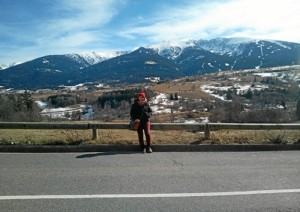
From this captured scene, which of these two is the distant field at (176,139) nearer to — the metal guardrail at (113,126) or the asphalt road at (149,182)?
the metal guardrail at (113,126)

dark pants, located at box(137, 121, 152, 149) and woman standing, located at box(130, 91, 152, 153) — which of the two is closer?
dark pants, located at box(137, 121, 152, 149)

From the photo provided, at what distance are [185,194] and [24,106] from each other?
47563mm

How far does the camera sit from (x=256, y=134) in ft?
40.6

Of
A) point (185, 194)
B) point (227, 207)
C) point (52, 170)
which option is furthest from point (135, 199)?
point (52, 170)

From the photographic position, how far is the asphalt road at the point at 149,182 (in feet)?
19.2

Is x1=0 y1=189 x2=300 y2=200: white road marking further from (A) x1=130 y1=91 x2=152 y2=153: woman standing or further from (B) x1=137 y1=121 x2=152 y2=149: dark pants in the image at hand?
(A) x1=130 y1=91 x2=152 y2=153: woman standing

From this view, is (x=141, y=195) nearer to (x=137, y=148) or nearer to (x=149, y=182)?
(x=149, y=182)

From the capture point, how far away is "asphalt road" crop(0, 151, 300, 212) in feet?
19.2

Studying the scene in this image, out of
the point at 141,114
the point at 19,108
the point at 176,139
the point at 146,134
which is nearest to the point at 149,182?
the point at 146,134

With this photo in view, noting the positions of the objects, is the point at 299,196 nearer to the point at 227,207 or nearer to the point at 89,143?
the point at 227,207

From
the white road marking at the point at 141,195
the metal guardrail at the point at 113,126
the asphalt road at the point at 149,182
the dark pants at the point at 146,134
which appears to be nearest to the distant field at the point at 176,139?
the metal guardrail at the point at 113,126

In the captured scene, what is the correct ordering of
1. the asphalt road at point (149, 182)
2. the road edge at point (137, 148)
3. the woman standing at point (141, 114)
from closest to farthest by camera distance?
the asphalt road at point (149, 182)
the road edge at point (137, 148)
the woman standing at point (141, 114)

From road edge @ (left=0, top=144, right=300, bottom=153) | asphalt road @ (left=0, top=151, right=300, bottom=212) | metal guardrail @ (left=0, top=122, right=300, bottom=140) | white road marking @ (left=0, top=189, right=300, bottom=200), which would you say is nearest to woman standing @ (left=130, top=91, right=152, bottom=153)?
road edge @ (left=0, top=144, right=300, bottom=153)

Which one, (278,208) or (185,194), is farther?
(185,194)
